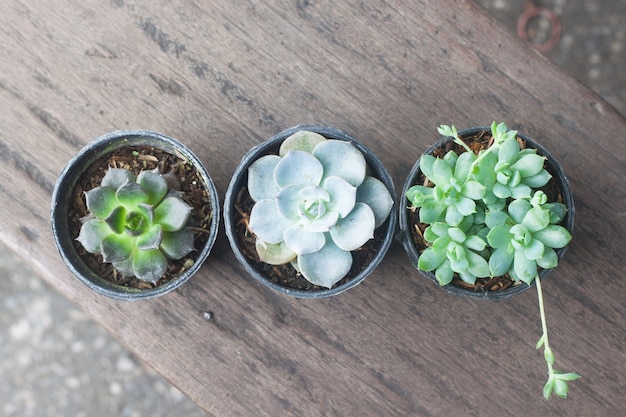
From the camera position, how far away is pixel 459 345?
1.02 m

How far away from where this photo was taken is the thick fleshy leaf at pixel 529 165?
2.47 feet

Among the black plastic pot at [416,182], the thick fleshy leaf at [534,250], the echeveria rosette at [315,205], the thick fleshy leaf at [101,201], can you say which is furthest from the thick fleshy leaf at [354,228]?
the thick fleshy leaf at [101,201]

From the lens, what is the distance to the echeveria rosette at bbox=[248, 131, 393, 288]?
788 millimetres

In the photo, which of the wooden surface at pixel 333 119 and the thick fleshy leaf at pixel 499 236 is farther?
the wooden surface at pixel 333 119

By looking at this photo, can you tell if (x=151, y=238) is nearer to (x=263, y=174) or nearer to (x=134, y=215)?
(x=134, y=215)

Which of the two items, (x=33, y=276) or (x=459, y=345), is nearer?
(x=459, y=345)

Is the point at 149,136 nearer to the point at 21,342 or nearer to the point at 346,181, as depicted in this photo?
the point at 346,181

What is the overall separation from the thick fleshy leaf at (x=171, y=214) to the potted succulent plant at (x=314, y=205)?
2.9 inches

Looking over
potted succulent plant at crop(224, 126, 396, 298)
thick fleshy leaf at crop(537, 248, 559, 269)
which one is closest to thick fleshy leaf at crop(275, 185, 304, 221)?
potted succulent plant at crop(224, 126, 396, 298)

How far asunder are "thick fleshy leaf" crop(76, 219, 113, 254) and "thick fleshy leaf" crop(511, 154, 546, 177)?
1.85 ft

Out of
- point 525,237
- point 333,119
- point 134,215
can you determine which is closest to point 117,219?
point 134,215

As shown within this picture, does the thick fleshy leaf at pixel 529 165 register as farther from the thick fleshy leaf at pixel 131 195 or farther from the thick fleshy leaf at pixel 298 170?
the thick fleshy leaf at pixel 131 195

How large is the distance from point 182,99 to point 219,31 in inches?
5.3

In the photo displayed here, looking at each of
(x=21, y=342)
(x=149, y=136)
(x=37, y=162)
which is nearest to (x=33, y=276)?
(x=21, y=342)
